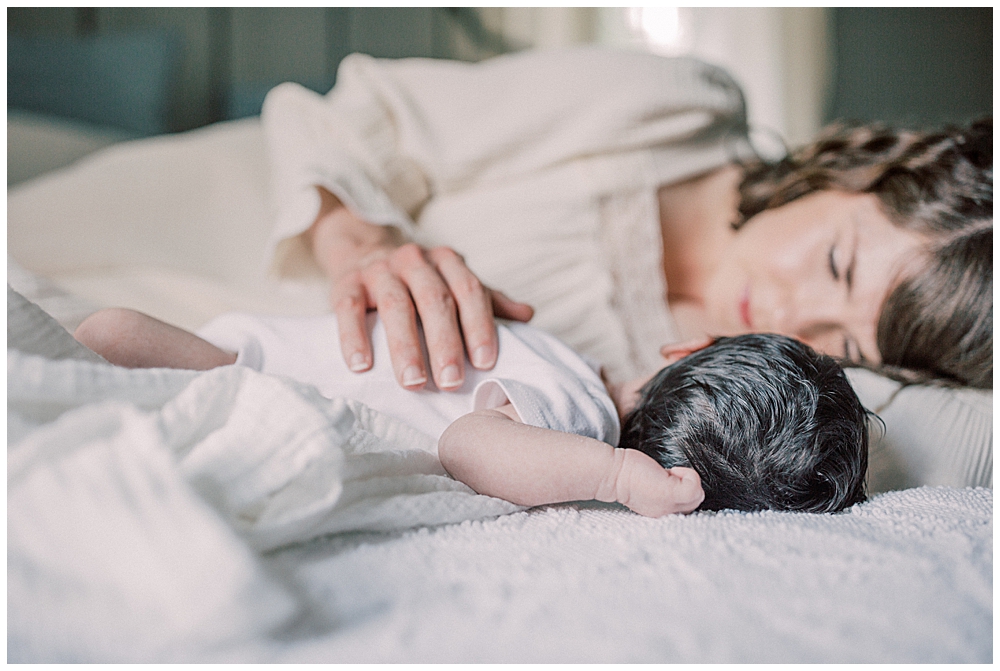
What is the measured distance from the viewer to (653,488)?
46cm

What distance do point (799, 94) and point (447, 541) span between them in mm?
3011

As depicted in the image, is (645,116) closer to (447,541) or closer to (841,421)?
(841,421)

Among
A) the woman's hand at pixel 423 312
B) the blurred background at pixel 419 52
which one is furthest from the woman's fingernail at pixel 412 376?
the blurred background at pixel 419 52

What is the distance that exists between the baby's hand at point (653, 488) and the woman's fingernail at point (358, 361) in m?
0.25

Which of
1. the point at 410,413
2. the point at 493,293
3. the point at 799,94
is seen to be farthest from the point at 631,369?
the point at 799,94

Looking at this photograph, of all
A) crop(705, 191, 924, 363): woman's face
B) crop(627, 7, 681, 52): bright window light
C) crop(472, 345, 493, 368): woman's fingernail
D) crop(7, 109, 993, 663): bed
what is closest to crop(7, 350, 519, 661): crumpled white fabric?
crop(7, 109, 993, 663): bed

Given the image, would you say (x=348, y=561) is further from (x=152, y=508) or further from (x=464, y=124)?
(x=464, y=124)

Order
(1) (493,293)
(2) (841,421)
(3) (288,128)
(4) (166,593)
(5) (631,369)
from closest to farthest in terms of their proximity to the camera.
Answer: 1. (4) (166,593)
2. (2) (841,421)
3. (1) (493,293)
4. (5) (631,369)
5. (3) (288,128)

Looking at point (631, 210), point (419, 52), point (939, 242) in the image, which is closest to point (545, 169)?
point (631, 210)

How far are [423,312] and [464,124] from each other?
577 millimetres

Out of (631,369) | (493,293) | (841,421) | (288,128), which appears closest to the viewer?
(841,421)

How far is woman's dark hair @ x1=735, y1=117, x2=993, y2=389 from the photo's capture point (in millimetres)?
761

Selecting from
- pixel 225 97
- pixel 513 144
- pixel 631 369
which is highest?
pixel 225 97

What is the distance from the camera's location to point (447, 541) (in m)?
0.41
